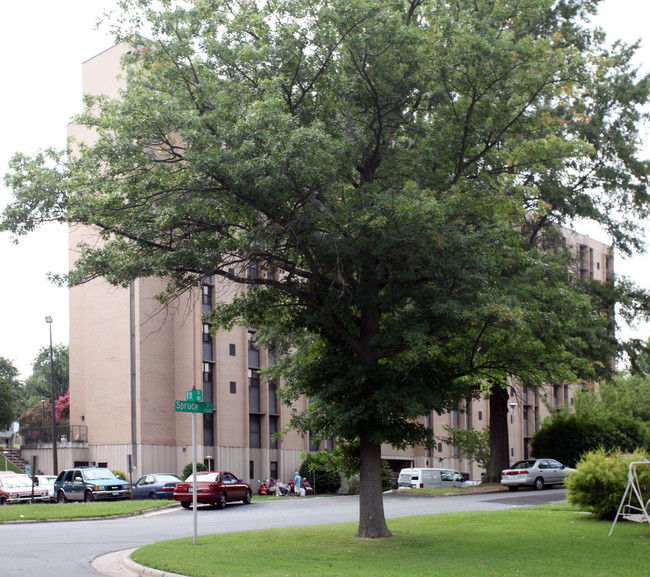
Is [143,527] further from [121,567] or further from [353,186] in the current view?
[353,186]

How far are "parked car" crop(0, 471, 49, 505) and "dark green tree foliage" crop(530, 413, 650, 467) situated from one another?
25.2 metres

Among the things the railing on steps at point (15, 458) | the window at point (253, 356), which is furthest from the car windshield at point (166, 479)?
the railing on steps at point (15, 458)

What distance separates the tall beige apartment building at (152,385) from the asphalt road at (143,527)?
653 inches

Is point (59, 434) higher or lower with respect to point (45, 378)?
lower

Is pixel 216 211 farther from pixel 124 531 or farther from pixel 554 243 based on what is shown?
pixel 554 243

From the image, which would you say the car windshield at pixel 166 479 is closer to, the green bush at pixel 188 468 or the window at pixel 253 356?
the green bush at pixel 188 468

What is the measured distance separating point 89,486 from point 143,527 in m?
15.4

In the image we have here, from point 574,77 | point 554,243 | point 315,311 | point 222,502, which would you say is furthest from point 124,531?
point 554,243

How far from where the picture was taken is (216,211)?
623 inches

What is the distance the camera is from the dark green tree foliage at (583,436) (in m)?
40.5

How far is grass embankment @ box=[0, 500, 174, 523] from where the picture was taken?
81.5 ft

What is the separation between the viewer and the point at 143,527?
827 inches

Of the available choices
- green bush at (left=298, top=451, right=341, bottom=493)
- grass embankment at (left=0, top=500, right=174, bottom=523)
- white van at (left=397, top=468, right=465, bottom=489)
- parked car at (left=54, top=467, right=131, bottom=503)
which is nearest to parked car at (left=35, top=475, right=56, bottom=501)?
parked car at (left=54, top=467, right=131, bottom=503)

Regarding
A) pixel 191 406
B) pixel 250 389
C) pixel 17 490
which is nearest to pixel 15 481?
pixel 17 490
